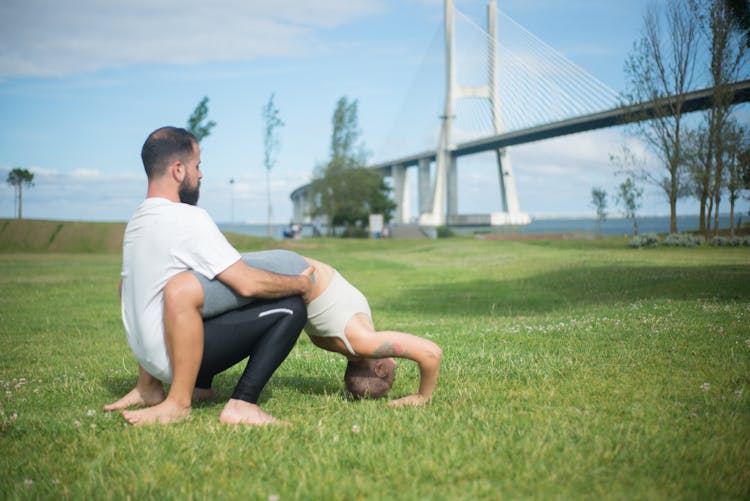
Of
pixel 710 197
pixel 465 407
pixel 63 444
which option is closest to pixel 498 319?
pixel 465 407

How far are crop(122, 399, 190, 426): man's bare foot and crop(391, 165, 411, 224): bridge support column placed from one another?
250ft

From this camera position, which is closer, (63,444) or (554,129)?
(63,444)

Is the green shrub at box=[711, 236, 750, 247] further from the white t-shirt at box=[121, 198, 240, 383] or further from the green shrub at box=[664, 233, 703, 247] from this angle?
the white t-shirt at box=[121, 198, 240, 383]

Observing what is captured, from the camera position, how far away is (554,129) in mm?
43000

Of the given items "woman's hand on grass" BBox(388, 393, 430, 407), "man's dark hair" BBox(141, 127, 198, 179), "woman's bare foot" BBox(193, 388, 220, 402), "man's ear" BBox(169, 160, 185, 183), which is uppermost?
"man's dark hair" BBox(141, 127, 198, 179)

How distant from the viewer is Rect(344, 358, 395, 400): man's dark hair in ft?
14.8

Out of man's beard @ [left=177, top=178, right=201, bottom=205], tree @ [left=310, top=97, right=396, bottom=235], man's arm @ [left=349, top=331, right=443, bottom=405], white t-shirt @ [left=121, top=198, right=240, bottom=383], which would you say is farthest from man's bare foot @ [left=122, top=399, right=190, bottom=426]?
tree @ [left=310, top=97, right=396, bottom=235]

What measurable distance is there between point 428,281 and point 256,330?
48.3ft

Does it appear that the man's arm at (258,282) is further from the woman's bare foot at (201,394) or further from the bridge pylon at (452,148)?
the bridge pylon at (452,148)

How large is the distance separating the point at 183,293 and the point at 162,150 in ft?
2.85

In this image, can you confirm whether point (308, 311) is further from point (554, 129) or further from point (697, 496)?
point (554, 129)

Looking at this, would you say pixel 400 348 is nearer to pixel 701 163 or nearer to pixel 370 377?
pixel 370 377

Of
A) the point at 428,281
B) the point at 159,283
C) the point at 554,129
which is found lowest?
the point at 428,281

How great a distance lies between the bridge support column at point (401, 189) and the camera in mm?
80344
